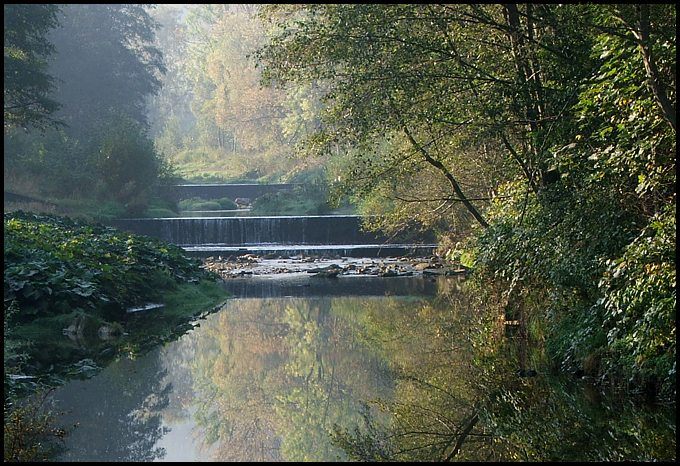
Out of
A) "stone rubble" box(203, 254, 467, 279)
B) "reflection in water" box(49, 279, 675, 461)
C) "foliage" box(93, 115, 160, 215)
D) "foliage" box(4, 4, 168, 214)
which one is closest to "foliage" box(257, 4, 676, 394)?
"reflection in water" box(49, 279, 675, 461)

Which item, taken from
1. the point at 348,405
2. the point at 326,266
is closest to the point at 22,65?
the point at 326,266

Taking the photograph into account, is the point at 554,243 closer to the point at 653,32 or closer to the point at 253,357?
the point at 653,32

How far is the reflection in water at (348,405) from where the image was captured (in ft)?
21.1

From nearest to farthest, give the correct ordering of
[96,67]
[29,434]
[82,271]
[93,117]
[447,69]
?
[29,434] < [447,69] < [82,271] < [93,117] < [96,67]

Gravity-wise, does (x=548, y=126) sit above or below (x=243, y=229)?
above

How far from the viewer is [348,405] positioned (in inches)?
318

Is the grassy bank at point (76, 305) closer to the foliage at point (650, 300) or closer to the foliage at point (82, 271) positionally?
the foliage at point (82, 271)

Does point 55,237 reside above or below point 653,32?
below

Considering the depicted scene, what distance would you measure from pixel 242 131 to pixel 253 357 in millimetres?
45536

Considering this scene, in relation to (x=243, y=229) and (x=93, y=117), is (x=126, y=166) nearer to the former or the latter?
(x=243, y=229)

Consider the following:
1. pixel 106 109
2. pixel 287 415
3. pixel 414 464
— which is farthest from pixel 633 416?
pixel 106 109

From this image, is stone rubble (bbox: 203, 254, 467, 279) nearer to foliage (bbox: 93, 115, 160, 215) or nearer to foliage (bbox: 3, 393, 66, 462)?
foliage (bbox: 93, 115, 160, 215)

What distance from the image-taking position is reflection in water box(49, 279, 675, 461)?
644 cm

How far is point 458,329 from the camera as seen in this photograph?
12.5 meters
